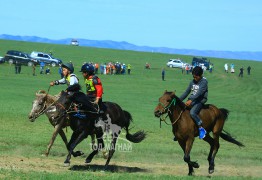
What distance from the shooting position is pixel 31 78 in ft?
207

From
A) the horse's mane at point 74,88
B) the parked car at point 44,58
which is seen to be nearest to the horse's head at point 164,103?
the horse's mane at point 74,88

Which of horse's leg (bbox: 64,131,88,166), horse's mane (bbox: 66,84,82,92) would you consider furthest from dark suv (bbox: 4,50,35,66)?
horse's leg (bbox: 64,131,88,166)

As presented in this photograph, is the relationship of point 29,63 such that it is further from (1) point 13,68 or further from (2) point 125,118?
(2) point 125,118

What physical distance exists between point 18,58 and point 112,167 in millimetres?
62324

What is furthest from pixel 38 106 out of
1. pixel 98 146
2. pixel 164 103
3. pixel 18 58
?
pixel 18 58

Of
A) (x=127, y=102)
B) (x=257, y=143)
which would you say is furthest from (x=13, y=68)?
(x=257, y=143)

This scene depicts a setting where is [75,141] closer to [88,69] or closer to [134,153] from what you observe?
[88,69]

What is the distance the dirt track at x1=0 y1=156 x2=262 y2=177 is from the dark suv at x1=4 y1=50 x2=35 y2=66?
60.2 meters

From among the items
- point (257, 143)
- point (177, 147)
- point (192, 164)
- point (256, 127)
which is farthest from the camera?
point (256, 127)

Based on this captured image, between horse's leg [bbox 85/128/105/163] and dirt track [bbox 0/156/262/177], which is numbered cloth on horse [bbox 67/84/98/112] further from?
dirt track [bbox 0/156/262/177]

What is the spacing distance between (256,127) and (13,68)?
48167 millimetres

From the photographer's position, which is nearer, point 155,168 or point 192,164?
point 192,164

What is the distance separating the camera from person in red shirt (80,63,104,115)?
49.2 ft

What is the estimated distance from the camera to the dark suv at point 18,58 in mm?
76000
